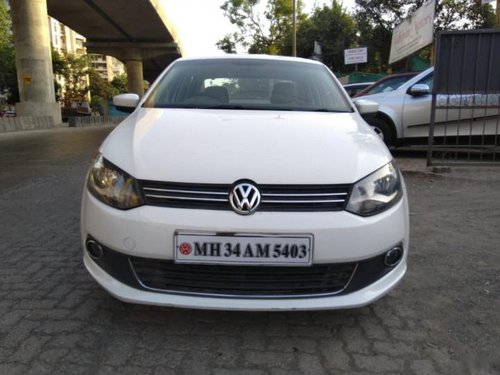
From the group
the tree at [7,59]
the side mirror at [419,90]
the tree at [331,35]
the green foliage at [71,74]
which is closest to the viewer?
the side mirror at [419,90]

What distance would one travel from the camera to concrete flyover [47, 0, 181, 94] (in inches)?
1144

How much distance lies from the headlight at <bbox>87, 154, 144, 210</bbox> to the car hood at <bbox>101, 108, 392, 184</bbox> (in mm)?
43

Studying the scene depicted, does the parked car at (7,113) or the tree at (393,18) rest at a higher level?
the tree at (393,18)

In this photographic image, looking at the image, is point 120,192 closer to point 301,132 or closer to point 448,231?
point 301,132

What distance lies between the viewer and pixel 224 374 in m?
2.23

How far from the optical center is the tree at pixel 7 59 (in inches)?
1686

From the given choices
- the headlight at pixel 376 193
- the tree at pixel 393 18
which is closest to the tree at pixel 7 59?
the tree at pixel 393 18

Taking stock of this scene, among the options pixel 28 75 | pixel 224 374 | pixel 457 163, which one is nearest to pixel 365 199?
pixel 224 374

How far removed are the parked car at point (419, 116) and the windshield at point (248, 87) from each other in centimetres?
391

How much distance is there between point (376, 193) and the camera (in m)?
2.51

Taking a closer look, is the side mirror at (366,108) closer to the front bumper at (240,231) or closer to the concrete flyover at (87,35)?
the front bumper at (240,231)

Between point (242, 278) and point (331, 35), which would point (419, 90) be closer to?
point (242, 278)

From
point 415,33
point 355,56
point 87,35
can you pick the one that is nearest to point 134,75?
point 87,35

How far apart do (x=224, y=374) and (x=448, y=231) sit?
2966 mm
